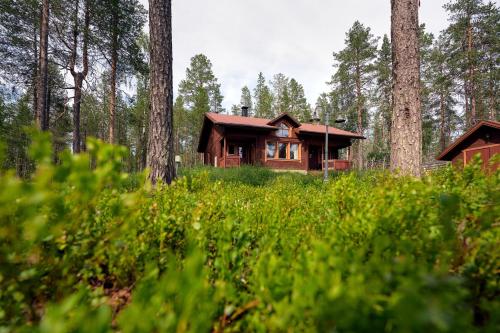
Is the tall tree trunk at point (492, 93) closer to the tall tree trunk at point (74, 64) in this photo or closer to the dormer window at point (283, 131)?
the dormer window at point (283, 131)

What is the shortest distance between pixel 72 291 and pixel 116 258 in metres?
0.24

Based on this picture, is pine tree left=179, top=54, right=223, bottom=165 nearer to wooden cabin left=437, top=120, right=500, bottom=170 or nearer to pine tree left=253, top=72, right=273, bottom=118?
pine tree left=253, top=72, right=273, bottom=118

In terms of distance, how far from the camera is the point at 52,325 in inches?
20.1

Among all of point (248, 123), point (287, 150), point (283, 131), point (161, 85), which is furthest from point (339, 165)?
point (161, 85)

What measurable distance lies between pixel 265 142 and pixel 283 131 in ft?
6.85

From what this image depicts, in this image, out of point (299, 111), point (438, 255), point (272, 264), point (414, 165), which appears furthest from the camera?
point (299, 111)

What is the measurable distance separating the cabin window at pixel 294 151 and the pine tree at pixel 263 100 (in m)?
24.7

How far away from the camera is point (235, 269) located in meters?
1.42

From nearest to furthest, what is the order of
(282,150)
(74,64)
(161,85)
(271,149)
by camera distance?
(161,85) → (74,64) → (271,149) → (282,150)

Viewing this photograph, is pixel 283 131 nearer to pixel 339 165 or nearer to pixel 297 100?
pixel 339 165

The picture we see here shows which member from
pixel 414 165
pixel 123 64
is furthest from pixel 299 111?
pixel 414 165

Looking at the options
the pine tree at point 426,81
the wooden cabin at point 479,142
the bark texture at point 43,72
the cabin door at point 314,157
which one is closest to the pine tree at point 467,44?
the pine tree at point 426,81

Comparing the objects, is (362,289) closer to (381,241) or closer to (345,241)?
(381,241)

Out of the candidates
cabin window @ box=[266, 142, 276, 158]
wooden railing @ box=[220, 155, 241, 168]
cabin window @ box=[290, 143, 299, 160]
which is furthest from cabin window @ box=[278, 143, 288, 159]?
wooden railing @ box=[220, 155, 241, 168]
